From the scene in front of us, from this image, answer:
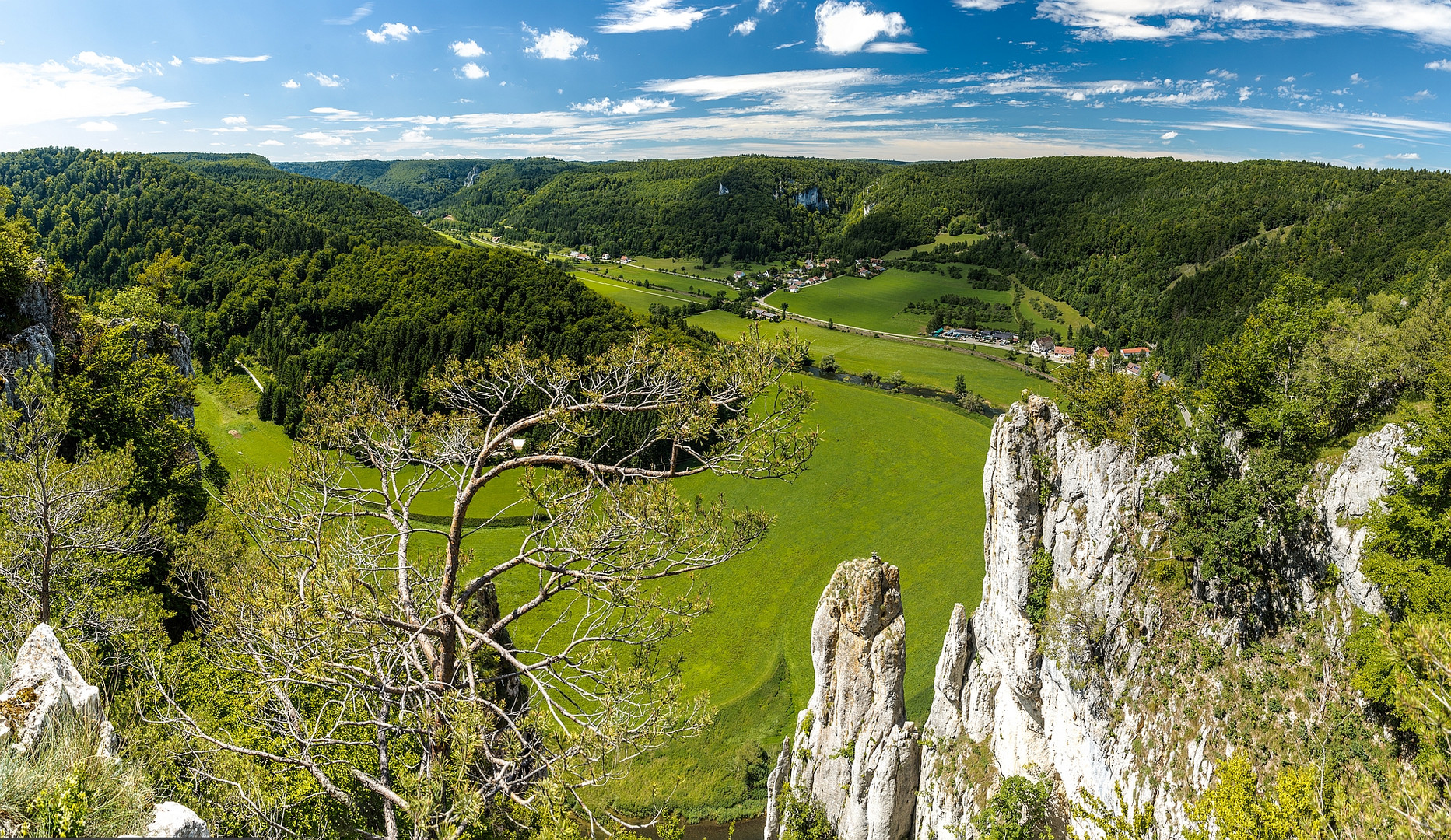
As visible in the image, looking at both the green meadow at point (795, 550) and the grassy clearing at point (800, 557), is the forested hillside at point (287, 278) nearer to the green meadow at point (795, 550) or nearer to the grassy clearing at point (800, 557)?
the green meadow at point (795, 550)

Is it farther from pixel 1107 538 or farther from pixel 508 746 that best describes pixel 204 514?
pixel 1107 538

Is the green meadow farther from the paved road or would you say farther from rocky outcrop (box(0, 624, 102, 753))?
the paved road

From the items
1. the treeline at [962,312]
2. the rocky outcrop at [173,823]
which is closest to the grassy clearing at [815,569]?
the rocky outcrop at [173,823]

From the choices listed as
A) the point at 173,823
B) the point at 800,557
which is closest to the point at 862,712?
the point at 173,823

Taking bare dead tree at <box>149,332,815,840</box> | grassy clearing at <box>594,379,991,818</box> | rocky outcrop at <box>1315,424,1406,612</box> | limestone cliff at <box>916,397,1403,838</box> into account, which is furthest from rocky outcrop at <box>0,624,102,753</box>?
rocky outcrop at <box>1315,424,1406,612</box>

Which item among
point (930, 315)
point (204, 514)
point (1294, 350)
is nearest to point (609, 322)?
point (204, 514)

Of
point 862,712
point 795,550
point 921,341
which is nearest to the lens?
point 862,712

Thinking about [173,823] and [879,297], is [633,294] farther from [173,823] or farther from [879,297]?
[173,823]
